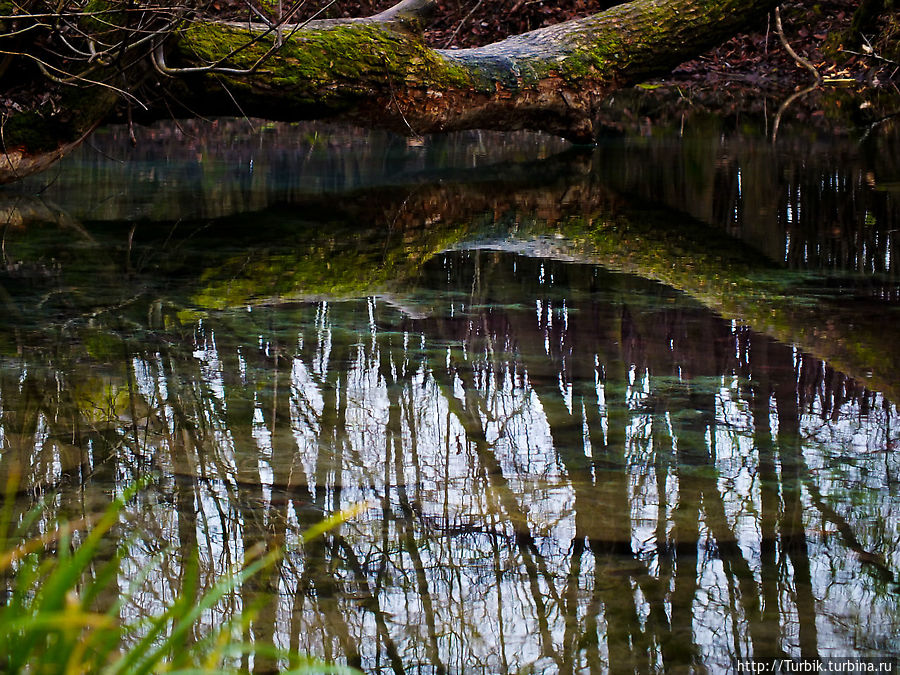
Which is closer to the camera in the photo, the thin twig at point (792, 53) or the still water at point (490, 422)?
the still water at point (490, 422)

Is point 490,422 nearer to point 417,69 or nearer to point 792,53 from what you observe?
point 417,69

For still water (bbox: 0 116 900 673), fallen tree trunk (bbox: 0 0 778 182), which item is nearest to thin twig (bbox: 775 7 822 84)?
fallen tree trunk (bbox: 0 0 778 182)

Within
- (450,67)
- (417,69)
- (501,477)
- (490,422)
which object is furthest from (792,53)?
(501,477)

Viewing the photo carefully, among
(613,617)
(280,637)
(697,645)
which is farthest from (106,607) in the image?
(697,645)

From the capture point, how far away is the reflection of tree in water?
180cm

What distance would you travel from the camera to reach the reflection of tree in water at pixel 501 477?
180 centimetres

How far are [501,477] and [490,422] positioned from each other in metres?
0.36

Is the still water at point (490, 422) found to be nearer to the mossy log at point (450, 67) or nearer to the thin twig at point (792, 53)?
the mossy log at point (450, 67)

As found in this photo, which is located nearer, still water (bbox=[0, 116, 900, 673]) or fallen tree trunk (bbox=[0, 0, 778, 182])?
still water (bbox=[0, 116, 900, 673])

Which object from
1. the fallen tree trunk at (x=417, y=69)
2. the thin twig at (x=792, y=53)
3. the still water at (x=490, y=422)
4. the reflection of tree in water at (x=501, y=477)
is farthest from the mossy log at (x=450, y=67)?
the reflection of tree in water at (x=501, y=477)

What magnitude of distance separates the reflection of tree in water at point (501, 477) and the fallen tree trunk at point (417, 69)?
2.91m

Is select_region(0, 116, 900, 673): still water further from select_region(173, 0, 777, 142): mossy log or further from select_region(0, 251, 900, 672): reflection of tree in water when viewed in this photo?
select_region(173, 0, 777, 142): mossy log

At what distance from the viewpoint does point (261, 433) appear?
271 centimetres

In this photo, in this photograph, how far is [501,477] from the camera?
2.45m
